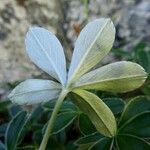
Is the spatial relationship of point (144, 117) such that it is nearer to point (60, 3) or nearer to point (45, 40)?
point (45, 40)

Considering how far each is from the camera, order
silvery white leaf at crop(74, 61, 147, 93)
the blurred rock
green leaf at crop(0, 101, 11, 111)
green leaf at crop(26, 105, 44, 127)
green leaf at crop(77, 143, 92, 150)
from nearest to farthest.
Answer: silvery white leaf at crop(74, 61, 147, 93), green leaf at crop(77, 143, 92, 150), green leaf at crop(26, 105, 44, 127), green leaf at crop(0, 101, 11, 111), the blurred rock

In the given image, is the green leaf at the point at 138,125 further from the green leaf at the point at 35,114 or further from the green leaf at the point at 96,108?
the green leaf at the point at 35,114

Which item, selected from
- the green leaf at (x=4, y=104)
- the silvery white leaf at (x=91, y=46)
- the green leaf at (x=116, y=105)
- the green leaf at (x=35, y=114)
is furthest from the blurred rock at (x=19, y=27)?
the silvery white leaf at (x=91, y=46)

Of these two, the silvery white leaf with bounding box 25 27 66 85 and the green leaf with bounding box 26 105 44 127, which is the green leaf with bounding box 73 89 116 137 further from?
the green leaf with bounding box 26 105 44 127

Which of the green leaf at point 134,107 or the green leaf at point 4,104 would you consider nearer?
the green leaf at point 134,107

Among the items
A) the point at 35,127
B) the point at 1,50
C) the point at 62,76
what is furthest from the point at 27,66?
the point at 62,76

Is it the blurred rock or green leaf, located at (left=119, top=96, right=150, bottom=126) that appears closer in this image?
green leaf, located at (left=119, top=96, right=150, bottom=126)

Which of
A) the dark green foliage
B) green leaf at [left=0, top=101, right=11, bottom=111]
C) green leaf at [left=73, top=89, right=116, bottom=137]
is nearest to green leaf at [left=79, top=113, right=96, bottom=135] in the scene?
the dark green foliage
